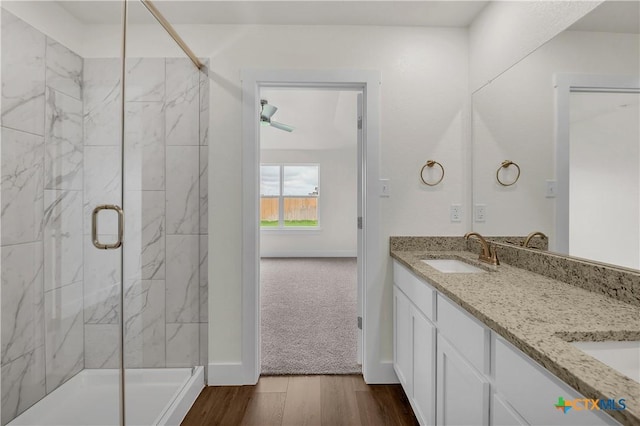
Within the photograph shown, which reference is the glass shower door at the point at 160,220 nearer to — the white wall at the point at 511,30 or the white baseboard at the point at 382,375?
the white baseboard at the point at 382,375

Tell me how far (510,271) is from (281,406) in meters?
1.51

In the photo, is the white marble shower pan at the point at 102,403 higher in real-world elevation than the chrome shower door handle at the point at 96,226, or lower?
lower

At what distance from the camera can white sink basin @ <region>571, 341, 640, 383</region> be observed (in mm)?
817

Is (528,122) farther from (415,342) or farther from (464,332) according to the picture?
(415,342)

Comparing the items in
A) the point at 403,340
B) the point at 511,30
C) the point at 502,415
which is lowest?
the point at 403,340

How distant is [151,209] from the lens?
1.73 m

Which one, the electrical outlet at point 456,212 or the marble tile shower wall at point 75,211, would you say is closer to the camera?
the marble tile shower wall at point 75,211

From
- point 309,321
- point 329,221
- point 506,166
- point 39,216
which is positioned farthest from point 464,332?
point 329,221

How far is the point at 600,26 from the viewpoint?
4.06 ft

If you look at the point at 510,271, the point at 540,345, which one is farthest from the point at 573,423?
the point at 510,271

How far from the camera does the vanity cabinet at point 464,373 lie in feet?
2.48

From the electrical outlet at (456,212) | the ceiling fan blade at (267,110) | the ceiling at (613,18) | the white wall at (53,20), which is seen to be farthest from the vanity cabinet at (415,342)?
the ceiling fan blade at (267,110)

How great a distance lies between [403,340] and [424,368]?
38 cm

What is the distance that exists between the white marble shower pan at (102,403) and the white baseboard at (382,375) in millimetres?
1200
